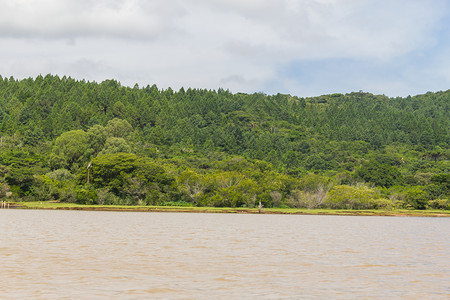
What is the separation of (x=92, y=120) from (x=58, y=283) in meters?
162

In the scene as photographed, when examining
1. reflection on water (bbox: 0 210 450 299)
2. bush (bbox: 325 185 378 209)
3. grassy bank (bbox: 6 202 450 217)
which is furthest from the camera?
bush (bbox: 325 185 378 209)

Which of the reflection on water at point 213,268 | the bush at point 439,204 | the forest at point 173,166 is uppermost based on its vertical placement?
the forest at point 173,166

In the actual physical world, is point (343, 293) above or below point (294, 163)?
below

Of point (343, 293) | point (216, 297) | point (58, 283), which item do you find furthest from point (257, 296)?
point (58, 283)

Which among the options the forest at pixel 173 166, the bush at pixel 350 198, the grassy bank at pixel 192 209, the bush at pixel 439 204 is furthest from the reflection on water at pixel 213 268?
the bush at pixel 439 204

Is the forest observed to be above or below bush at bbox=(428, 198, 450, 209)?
above

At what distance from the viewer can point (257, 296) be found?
1523 cm

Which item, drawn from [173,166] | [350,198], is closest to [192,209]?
[350,198]

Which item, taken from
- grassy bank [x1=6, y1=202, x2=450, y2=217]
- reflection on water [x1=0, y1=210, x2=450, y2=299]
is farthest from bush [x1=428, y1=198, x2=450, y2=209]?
reflection on water [x1=0, y1=210, x2=450, y2=299]

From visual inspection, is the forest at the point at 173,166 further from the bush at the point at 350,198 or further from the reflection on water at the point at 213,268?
the reflection on water at the point at 213,268

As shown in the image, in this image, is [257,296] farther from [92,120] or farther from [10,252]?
[92,120]

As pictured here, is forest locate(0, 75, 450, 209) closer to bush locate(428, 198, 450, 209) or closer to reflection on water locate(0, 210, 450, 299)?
bush locate(428, 198, 450, 209)

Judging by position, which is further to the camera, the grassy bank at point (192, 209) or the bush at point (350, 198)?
the bush at point (350, 198)

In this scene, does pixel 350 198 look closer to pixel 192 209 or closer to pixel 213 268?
pixel 192 209
